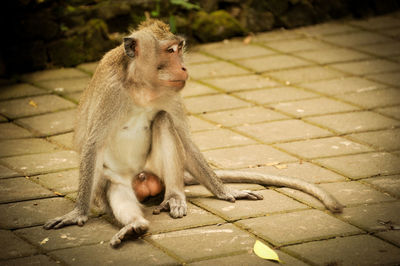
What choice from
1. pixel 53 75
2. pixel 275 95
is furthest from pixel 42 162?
pixel 275 95

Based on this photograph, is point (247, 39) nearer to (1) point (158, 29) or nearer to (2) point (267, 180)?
(2) point (267, 180)

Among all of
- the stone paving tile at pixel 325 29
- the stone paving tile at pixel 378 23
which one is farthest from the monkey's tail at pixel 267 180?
the stone paving tile at pixel 378 23

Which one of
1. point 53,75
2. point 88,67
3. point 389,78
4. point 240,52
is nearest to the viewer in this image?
point 389,78

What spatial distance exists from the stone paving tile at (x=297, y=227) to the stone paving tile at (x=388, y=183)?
2.23ft

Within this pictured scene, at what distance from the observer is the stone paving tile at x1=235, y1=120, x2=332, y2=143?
686 centimetres

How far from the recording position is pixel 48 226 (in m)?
5.01

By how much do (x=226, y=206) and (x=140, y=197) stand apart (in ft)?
2.08

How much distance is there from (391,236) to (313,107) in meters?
3.07

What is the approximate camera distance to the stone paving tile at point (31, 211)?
202 inches

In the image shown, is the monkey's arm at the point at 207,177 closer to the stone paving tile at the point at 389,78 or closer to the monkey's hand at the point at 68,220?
the monkey's hand at the point at 68,220

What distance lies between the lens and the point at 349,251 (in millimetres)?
4547

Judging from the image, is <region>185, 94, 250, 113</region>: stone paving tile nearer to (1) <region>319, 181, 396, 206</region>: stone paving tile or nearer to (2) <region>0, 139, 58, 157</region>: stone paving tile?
(2) <region>0, 139, 58, 157</region>: stone paving tile

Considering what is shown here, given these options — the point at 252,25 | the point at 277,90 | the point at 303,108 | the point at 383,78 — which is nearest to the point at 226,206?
the point at 303,108

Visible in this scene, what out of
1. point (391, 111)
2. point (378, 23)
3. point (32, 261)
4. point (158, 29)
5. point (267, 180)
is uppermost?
point (158, 29)
